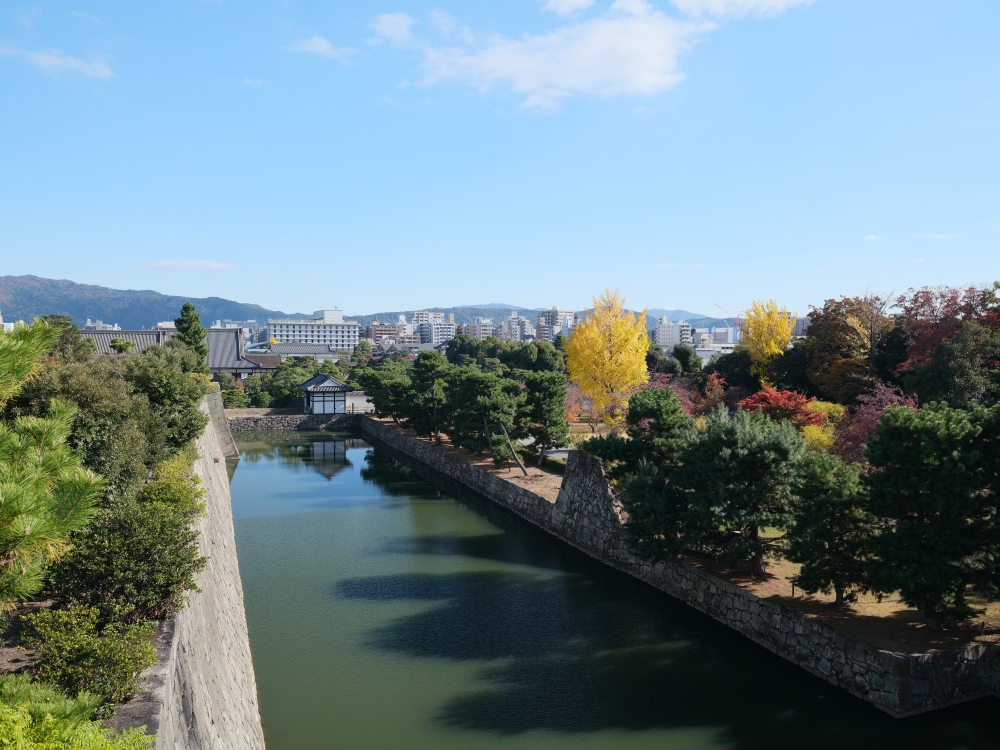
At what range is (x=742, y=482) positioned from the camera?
12461mm

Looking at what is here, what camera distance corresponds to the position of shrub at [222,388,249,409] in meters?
43.8

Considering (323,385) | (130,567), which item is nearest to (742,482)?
(130,567)

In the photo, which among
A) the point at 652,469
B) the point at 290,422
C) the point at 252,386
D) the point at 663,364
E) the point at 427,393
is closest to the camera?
the point at 652,469

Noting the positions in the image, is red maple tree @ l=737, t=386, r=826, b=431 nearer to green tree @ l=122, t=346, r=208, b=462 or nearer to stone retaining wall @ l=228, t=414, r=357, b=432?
green tree @ l=122, t=346, r=208, b=462

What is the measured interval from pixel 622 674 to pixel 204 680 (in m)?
6.65

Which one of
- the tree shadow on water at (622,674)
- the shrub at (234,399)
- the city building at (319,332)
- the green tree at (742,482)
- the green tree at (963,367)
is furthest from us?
the city building at (319,332)

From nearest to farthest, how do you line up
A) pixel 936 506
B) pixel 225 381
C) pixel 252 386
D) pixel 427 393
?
pixel 936 506, pixel 427 393, pixel 225 381, pixel 252 386

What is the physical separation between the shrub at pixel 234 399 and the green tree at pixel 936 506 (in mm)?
40799

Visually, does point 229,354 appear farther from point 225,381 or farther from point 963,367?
point 963,367

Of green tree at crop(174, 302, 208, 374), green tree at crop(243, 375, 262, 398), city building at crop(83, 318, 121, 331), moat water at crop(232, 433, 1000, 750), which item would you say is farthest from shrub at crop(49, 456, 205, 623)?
city building at crop(83, 318, 121, 331)

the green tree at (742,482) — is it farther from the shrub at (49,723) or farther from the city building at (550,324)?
the city building at (550,324)

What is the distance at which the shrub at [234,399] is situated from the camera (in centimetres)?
4375

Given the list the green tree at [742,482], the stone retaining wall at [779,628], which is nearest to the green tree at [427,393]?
the stone retaining wall at [779,628]

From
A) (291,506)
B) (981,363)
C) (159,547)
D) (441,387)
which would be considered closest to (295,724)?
(159,547)
